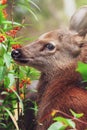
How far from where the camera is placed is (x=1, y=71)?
4.82m

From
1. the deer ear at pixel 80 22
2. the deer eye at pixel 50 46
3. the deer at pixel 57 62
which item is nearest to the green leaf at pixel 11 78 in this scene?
the deer at pixel 57 62

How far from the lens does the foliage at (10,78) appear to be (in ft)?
16.0

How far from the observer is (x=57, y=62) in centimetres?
542

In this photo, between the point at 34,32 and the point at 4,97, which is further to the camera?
the point at 34,32

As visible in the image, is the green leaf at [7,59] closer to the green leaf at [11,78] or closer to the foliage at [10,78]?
the foliage at [10,78]

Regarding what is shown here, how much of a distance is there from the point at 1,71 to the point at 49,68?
700 millimetres

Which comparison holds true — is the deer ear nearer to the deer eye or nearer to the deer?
the deer

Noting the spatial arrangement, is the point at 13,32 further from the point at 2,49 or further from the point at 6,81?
the point at 6,81

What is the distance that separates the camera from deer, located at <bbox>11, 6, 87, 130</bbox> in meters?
5.15

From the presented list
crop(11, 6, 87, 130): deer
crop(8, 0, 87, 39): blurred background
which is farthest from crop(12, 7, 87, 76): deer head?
crop(8, 0, 87, 39): blurred background

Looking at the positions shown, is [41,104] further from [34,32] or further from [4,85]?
[34,32]

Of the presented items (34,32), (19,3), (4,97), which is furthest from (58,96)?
(34,32)

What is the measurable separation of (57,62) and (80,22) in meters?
0.41

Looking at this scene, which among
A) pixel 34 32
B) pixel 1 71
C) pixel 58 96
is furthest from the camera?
pixel 34 32
